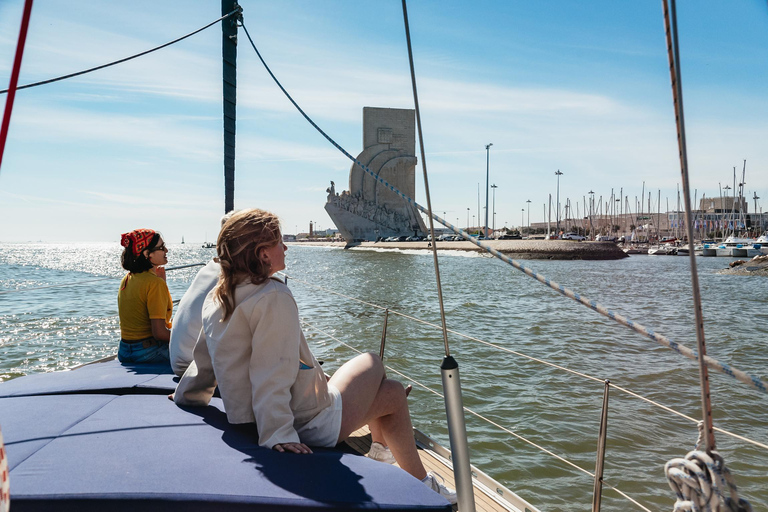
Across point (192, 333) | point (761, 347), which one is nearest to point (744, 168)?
point (761, 347)

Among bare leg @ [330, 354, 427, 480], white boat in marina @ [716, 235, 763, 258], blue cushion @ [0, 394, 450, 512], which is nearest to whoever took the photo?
blue cushion @ [0, 394, 450, 512]

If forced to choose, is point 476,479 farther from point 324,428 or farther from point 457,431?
point 457,431

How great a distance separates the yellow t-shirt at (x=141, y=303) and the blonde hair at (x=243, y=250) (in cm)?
119

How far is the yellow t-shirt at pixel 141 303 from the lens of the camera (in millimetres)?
2557

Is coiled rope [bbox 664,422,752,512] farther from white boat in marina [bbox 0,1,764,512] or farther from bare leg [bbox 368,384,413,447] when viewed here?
bare leg [bbox 368,384,413,447]

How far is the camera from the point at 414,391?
491cm

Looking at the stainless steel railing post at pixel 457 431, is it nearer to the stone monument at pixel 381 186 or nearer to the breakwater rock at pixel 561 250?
the breakwater rock at pixel 561 250

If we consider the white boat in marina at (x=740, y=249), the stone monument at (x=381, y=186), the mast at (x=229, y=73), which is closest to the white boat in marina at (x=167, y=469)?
the mast at (x=229, y=73)

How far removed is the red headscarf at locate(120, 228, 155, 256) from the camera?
2531 mm

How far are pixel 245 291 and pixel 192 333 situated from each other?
0.81 meters

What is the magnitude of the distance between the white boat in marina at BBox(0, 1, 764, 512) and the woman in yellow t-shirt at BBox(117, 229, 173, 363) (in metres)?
0.78

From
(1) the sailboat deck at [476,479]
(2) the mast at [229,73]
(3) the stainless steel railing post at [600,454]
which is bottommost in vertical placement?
(1) the sailboat deck at [476,479]

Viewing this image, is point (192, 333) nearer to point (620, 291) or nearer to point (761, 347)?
point (761, 347)

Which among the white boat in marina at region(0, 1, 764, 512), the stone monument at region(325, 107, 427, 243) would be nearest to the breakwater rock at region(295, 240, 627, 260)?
the stone monument at region(325, 107, 427, 243)
